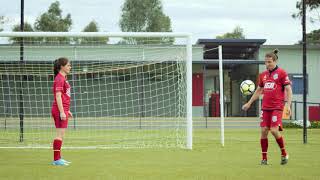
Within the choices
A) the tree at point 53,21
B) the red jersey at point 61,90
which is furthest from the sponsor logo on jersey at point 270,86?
the tree at point 53,21

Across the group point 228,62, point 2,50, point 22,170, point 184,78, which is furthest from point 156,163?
point 228,62

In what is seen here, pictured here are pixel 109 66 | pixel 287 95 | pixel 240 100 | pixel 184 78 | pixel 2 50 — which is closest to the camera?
pixel 287 95

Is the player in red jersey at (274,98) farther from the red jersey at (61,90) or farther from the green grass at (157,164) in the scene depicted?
the red jersey at (61,90)

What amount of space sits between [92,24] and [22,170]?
7772cm

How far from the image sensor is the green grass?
373 inches

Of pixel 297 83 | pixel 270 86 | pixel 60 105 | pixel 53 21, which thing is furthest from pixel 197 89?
pixel 53 21

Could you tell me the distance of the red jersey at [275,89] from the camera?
11398 millimetres

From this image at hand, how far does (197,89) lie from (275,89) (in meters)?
27.3

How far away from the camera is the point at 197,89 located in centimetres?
3878

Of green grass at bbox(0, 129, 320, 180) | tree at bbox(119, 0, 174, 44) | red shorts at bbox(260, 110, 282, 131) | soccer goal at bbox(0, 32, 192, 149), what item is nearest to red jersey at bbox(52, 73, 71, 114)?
green grass at bbox(0, 129, 320, 180)

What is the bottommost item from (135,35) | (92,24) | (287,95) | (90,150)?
(90,150)

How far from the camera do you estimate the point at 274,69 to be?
11.5 metres

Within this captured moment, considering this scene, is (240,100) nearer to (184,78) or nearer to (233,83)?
(233,83)

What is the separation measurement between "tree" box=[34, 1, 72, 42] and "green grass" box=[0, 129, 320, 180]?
56364 mm
